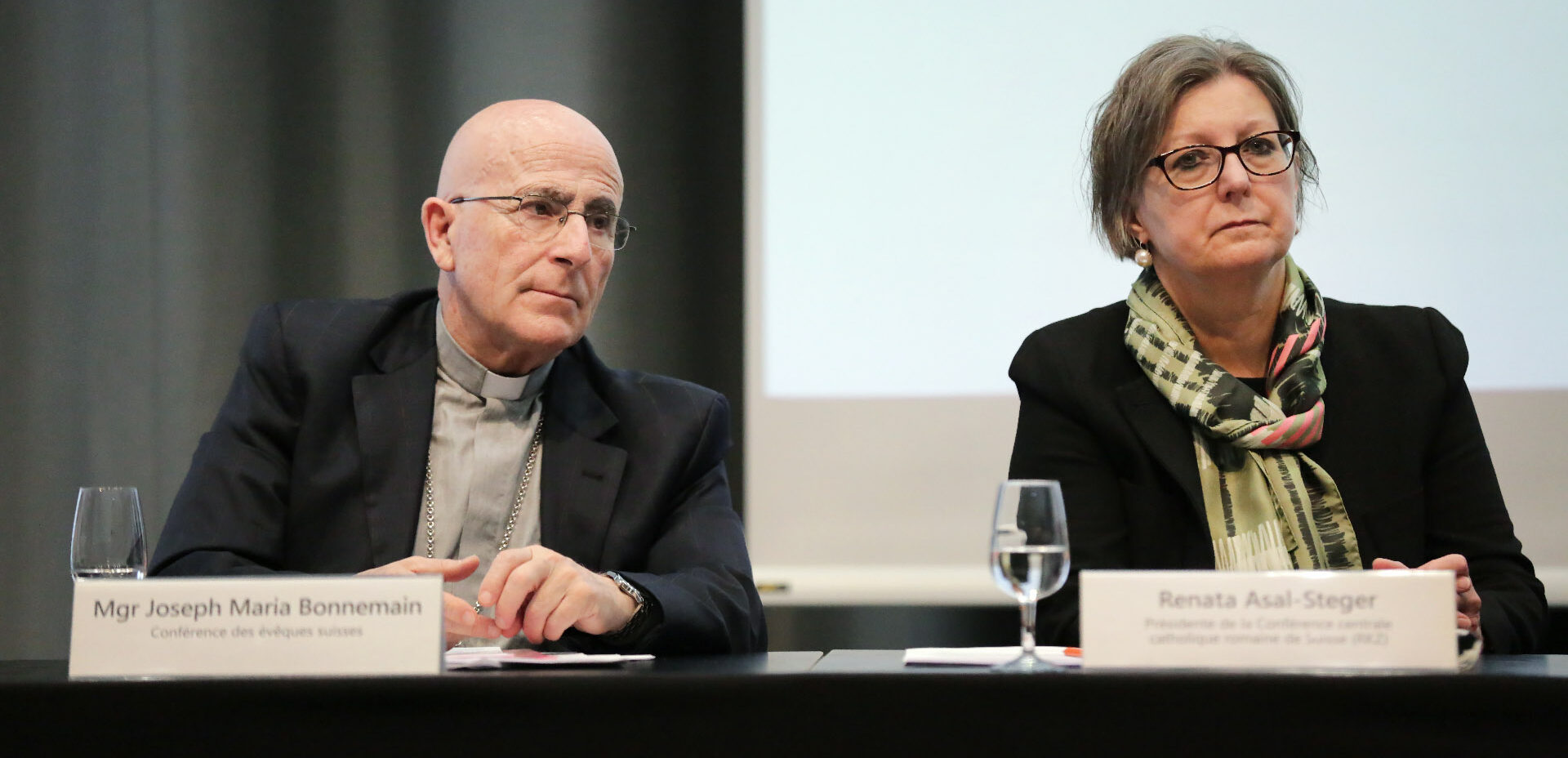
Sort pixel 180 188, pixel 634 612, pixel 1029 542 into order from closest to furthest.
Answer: pixel 1029 542 < pixel 634 612 < pixel 180 188

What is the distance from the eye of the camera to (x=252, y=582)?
4.17 feet

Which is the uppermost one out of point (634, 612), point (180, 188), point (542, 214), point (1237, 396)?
point (180, 188)

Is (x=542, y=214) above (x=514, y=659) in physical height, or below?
above

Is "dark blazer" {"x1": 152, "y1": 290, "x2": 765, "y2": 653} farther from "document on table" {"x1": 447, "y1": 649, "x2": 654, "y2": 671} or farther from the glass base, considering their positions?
the glass base

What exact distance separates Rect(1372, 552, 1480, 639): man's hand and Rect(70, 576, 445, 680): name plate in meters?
0.99

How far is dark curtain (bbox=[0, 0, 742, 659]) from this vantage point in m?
3.61

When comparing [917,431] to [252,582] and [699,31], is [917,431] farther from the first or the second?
[252,582]

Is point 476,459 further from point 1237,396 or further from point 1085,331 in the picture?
point 1237,396

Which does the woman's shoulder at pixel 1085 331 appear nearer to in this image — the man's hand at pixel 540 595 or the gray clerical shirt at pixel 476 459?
the gray clerical shirt at pixel 476 459

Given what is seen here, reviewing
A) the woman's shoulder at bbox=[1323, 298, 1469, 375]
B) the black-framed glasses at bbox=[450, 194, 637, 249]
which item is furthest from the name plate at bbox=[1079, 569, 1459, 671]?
the black-framed glasses at bbox=[450, 194, 637, 249]

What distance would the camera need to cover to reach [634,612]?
172cm

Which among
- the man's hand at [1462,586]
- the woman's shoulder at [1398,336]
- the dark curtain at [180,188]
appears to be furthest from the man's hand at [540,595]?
the dark curtain at [180,188]

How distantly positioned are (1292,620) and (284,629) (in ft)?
2.99

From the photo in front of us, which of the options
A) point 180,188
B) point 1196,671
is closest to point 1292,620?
point 1196,671
